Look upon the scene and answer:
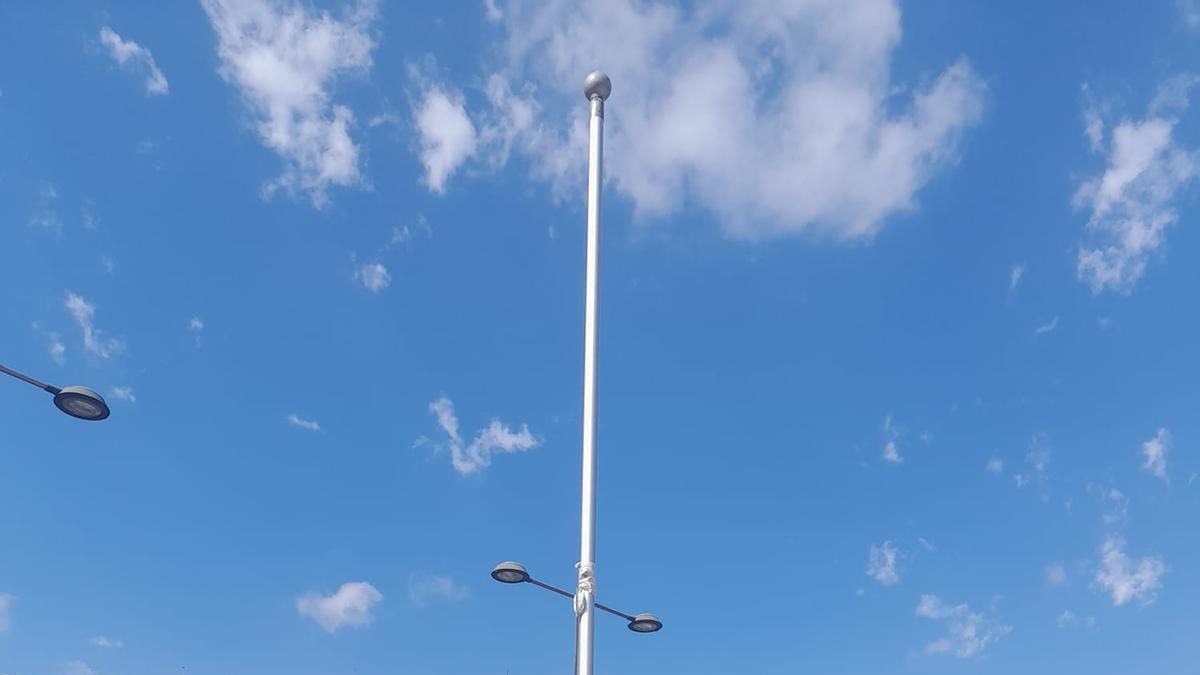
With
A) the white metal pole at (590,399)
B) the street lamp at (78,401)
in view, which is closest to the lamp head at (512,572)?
the white metal pole at (590,399)

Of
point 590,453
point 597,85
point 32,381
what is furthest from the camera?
point 597,85

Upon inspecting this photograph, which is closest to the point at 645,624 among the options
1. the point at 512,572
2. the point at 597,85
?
the point at 512,572

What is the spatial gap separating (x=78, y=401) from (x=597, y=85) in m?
11.9

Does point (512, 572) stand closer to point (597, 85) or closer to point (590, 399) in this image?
point (590, 399)

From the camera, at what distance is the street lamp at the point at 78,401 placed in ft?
47.6

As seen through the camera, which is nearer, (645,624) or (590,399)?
(590,399)

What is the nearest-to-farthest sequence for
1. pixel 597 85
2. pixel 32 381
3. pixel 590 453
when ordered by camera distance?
pixel 32 381 → pixel 590 453 → pixel 597 85

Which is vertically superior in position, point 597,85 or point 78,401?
point 597,85

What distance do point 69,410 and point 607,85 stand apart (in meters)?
12.3

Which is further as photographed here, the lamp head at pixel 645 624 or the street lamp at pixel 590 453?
the lamp head at pixel 645 624

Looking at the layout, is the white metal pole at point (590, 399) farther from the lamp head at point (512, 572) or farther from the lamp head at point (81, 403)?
the lamp head at point (81, 403)

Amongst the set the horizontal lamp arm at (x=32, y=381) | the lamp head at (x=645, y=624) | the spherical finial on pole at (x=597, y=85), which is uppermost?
the spherical finial on pole at (x=597, y=85)

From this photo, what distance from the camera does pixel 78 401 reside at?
14.7 metres

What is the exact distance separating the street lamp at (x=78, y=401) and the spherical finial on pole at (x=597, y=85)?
38.0 feet
